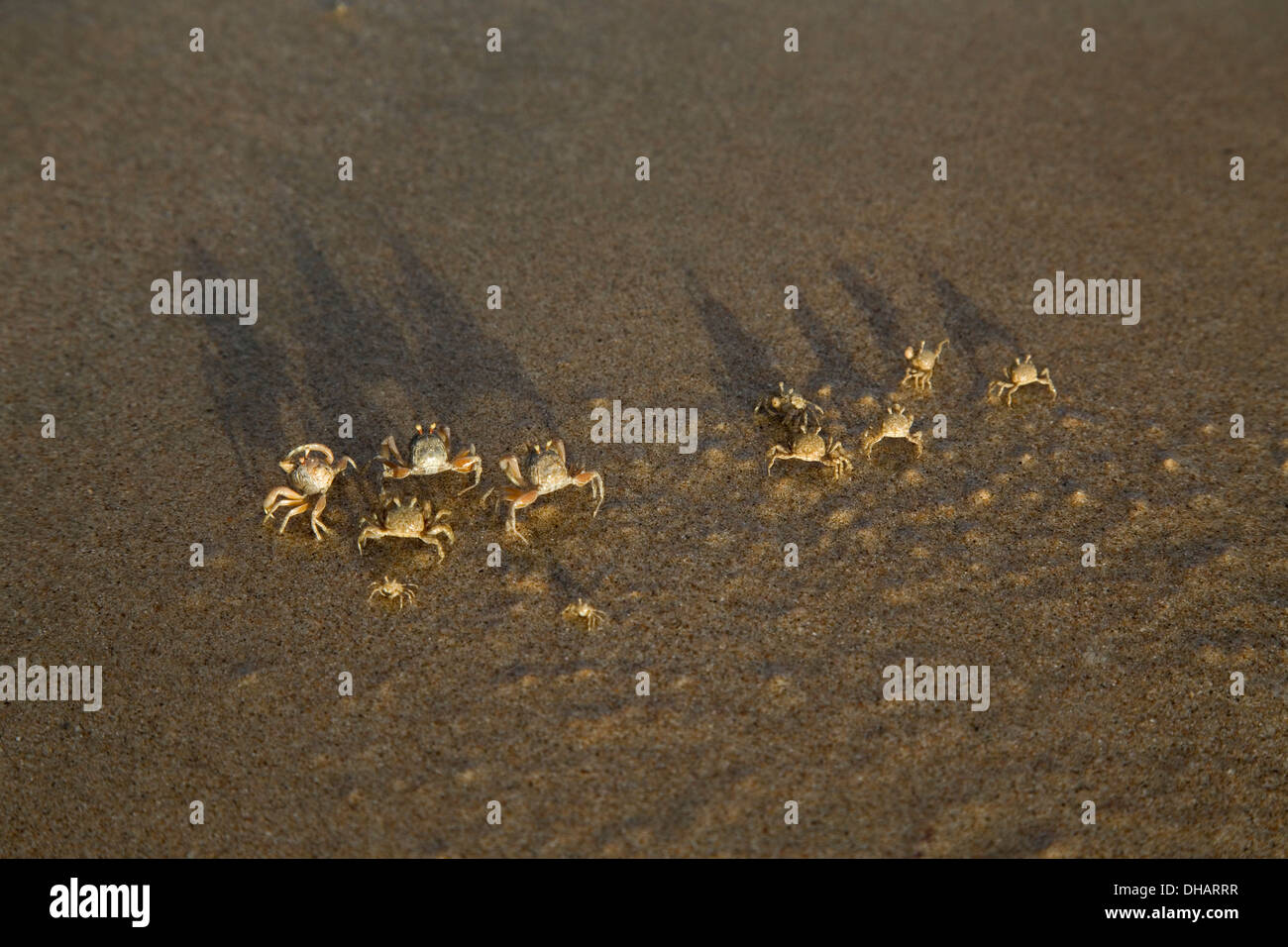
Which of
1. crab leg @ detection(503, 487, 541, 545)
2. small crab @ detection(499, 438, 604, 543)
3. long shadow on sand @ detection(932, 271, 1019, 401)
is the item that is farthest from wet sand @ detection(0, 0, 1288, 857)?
small crab @ detection(499, 438, 604, 543)

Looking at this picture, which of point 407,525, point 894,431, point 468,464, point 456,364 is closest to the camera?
point 407,525

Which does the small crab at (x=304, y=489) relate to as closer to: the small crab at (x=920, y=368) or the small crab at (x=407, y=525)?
the small crab at (x=407, y=525)

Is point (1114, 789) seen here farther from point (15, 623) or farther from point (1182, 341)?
point (15, 623)

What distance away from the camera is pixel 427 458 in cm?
618

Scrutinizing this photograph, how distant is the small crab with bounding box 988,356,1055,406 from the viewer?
691 centimetres

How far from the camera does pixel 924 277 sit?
8109mm

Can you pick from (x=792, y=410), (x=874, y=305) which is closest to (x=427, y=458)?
(x=792, y=410)

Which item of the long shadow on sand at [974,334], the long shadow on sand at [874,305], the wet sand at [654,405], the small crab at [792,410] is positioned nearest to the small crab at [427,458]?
the wet sand at [654,405]

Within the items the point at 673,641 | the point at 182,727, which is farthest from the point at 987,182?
the point at 182,727

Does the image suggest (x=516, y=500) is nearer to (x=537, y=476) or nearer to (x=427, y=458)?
(x=537, y=476)

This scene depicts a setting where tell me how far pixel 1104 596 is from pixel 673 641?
277 cm

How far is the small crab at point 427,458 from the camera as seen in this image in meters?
6.19

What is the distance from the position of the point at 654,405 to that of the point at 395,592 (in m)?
2.41

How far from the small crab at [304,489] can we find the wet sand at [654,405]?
201 mm
